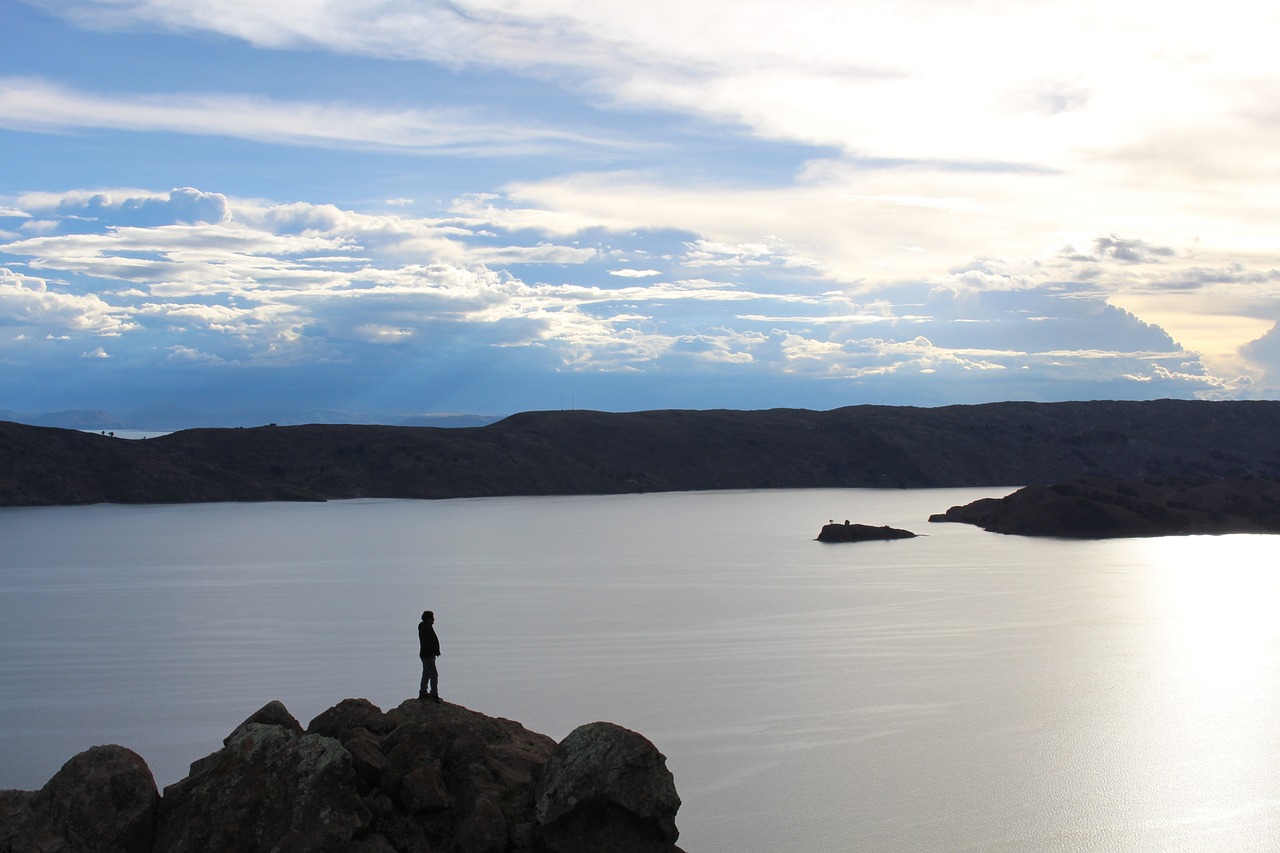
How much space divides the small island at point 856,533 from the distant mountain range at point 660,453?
5048 centimetres

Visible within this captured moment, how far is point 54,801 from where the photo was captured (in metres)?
13.2

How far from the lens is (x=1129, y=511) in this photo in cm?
6662

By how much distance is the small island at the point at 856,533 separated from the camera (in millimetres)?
60375

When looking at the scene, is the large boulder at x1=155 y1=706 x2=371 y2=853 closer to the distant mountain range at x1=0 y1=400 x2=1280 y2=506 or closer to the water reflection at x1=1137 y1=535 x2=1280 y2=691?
the water reflection at x1=1137 y1=535 x2=1280 y2=691

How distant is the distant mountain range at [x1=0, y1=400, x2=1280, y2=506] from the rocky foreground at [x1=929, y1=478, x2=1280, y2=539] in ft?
109

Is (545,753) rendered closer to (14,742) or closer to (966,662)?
(14,742)

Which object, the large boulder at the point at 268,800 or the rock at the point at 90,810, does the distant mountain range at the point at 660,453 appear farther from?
the large boulder at the point at 268,800

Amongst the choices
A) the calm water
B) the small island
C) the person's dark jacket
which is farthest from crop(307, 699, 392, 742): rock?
the small island

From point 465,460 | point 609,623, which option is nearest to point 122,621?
point 609,623

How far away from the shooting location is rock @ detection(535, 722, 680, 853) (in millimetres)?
13297

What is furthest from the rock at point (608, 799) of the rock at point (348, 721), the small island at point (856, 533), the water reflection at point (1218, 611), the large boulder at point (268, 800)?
the small island at point (856, 533)

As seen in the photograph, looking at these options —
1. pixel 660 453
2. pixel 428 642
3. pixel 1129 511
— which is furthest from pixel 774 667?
pixel 660 453

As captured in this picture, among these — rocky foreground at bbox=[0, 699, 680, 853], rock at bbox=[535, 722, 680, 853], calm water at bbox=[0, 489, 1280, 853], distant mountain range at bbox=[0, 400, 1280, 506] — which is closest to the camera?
rocky foreground at bbox=[0, 699, 680, 853]

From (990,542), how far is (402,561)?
30443 millimetres
